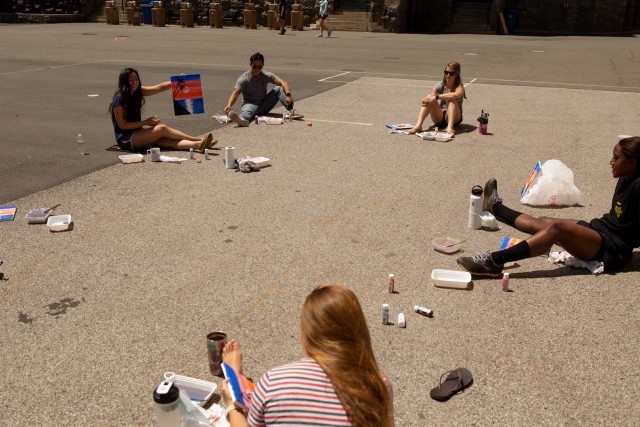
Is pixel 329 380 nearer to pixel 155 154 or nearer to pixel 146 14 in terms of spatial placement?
pixel 155 154

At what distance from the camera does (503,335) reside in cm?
505

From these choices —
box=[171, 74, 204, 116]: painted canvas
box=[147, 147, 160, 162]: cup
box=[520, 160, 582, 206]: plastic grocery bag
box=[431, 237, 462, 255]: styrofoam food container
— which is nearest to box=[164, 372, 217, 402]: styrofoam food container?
box=[431, 237, 462, 255]: styrofoam food container

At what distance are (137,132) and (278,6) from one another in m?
30.3

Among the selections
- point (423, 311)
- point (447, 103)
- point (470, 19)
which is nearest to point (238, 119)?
point (447, 103)

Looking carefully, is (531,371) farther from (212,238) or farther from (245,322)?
(212,238)

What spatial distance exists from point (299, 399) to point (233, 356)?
1317 millimetres

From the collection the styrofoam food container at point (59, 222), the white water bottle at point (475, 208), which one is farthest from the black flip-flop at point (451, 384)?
the styrofoam food container at point (59, 222)

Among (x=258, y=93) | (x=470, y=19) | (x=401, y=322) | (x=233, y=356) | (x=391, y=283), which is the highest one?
(x=470, y=19)

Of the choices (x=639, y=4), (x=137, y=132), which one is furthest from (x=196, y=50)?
(x=639, y=4)

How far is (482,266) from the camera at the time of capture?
5.95 metres

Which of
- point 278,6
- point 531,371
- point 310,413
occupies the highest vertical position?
point 278,6

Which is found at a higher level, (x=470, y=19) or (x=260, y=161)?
(x=470, y=19)

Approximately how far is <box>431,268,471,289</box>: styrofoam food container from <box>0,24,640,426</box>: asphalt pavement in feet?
0.26

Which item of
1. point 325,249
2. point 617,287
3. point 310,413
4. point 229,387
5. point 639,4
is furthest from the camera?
point 639,4
